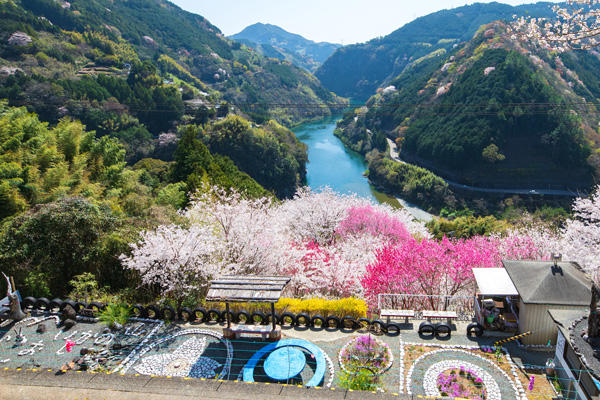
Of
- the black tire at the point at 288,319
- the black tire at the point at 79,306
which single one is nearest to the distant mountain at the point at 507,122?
the black tire at the point at 288,319

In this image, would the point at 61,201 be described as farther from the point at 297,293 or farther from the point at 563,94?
the point at 563,94

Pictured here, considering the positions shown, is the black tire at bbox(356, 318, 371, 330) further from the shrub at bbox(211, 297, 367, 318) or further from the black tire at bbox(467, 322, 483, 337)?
the black tire at bbox(467, 322, 483, 337)

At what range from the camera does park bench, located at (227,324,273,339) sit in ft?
32.1

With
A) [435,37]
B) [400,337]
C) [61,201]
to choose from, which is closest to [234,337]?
[400,337]

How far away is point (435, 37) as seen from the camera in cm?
18938

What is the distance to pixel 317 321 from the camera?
10.9 metres

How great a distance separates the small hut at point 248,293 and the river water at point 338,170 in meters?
43.1

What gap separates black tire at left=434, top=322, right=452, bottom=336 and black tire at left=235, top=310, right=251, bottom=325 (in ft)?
18.2

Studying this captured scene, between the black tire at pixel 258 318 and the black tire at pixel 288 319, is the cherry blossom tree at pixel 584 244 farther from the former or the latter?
the black tire at pixel 258 318

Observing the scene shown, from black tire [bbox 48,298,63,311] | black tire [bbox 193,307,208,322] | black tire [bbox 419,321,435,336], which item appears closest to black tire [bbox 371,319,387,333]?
black tire [bbox 419,321,435,336]

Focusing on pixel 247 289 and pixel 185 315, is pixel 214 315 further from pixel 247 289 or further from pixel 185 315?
pixel 247 289

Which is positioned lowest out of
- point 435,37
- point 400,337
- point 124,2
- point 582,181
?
point 582,181

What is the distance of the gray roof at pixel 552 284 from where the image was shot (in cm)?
935

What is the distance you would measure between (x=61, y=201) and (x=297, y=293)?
9.81 m
